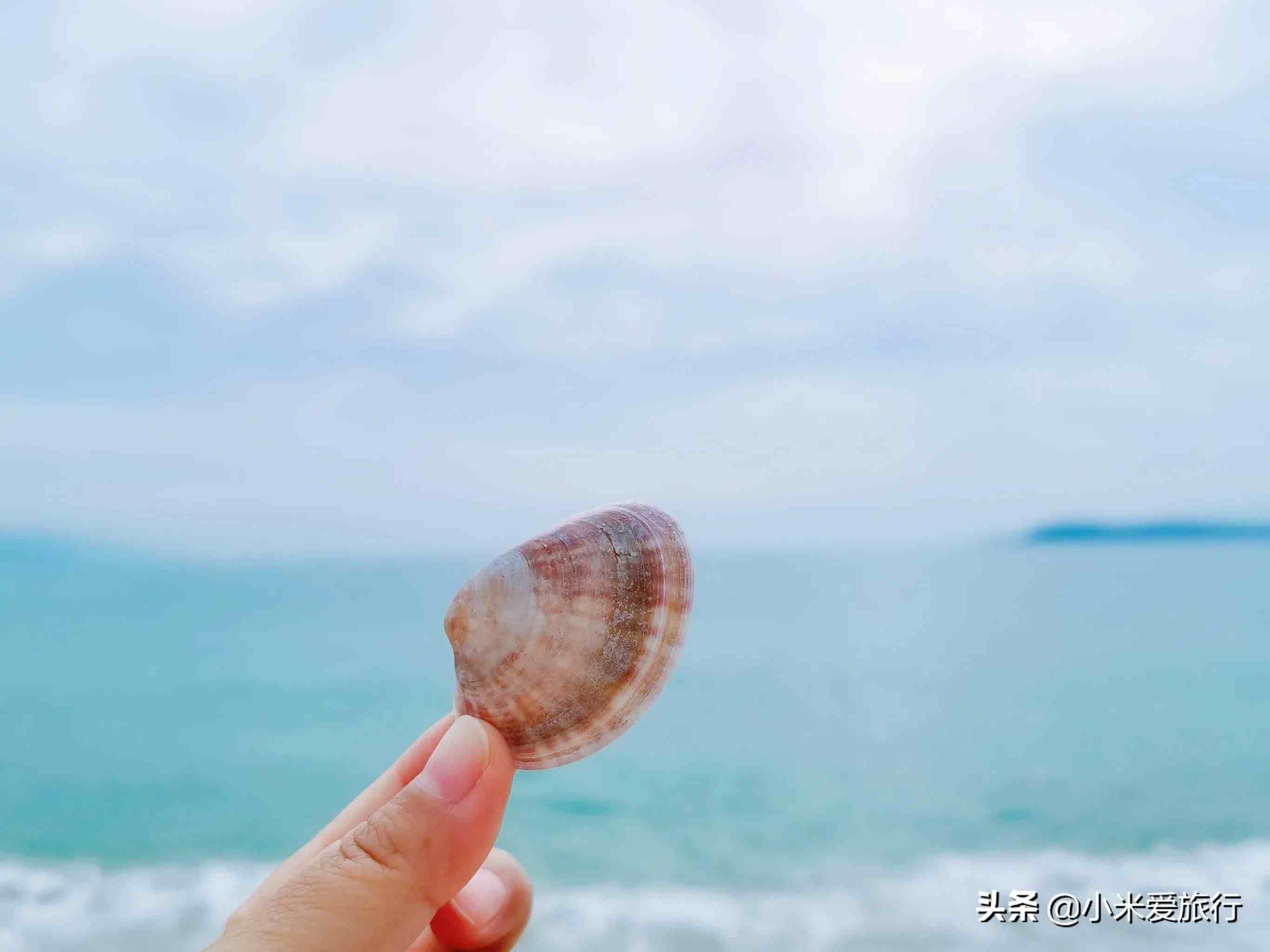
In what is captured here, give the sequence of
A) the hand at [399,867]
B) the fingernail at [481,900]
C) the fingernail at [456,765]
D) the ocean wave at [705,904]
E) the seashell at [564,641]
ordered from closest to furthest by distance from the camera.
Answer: the hand at [399,867], the fingernail at [456,765], the seashell at [564,641], the fingernail at [481,900], the ocean wave at [705,904]

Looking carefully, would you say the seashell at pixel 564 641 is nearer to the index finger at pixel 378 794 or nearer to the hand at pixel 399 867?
the hand at pixel 399 867

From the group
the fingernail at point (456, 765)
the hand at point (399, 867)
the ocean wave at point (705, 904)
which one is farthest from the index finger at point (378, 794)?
the ocean wave at point (705, 904)

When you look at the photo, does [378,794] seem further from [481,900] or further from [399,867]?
[399,867]

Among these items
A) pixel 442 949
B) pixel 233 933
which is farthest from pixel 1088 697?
pixel 233 933

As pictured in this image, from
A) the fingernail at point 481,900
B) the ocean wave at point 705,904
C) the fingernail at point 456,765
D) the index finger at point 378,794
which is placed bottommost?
the ocean wave at point 705,904

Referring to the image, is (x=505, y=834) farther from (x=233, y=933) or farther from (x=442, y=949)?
(x=233, y=933)

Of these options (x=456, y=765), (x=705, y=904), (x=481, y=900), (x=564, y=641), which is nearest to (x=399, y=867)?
(x=456, y=765)
